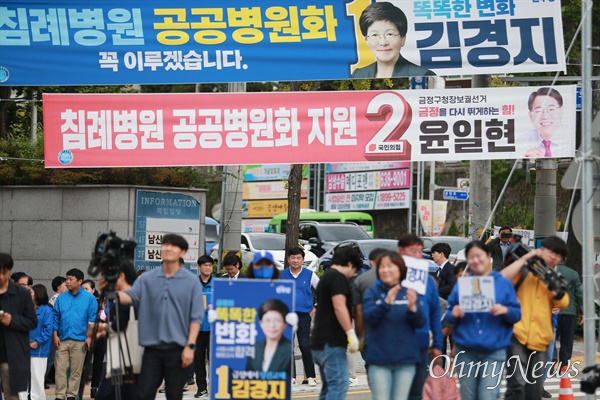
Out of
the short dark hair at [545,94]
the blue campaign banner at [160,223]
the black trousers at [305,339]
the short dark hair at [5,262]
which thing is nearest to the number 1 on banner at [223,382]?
the short dark hair at [5,262]

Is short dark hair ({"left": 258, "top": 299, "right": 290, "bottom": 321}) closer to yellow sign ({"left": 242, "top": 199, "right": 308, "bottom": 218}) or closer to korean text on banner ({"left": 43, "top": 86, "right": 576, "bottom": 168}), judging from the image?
korean text on banner ({"left": 43, "top": 86, "right": 576, "bottom": 168})

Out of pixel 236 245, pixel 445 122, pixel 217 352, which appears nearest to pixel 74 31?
pixel 445 122

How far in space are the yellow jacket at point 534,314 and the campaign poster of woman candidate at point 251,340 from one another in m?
2.15

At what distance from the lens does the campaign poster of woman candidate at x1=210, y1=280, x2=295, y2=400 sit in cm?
1005

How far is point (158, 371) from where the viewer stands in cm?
1010

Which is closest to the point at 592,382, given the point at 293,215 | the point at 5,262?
the point at 5,262

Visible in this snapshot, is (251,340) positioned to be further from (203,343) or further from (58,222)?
(58,222)

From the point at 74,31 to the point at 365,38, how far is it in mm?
3574

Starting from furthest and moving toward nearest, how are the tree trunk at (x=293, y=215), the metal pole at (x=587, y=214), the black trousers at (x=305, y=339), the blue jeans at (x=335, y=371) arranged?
the tree trunk at (x=293, y=215) < the black trousers at (x=305, y=339) < the blue jeans at (x=335, y=371) < the metal pole at (x=587, y=214)

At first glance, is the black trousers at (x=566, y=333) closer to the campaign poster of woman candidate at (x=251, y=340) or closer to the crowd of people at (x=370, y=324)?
the crowd of people at (x=370, y=324)

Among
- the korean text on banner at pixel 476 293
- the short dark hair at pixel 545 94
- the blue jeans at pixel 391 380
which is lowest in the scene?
the blue jeans at pixel 391 380

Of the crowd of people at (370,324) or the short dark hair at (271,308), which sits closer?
the crowd of people at (370,324)

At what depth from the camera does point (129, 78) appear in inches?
546

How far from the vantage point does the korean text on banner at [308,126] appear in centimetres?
1355
